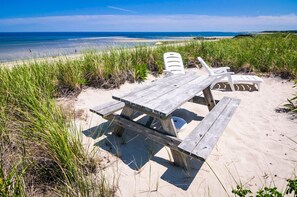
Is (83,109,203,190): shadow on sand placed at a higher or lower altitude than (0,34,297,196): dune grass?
lower

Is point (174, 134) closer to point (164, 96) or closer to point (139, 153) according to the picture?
point (164, 96)

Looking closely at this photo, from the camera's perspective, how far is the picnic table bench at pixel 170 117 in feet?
6.83

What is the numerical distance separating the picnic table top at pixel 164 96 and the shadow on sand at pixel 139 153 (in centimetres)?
53

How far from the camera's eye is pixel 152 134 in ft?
8.21

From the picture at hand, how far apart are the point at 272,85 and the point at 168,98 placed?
15.1 feet

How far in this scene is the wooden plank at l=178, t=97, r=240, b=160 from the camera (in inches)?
75.9

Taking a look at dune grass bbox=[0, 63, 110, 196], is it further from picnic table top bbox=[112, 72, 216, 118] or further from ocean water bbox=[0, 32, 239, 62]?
ocean water bbox=[0, 32, 239, 62]

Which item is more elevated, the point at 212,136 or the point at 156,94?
the point at 156,94

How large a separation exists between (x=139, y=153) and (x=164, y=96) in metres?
0.87

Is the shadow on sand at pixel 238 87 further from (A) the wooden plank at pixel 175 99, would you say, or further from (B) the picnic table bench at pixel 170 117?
(A) the wooden plank at pixel 175 99

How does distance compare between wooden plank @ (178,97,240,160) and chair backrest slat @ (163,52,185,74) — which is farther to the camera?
chair backrest slat @ (163,52,185,74)

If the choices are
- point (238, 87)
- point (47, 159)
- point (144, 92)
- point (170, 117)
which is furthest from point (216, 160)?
point (238, 87)

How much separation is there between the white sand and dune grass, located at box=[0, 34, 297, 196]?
1.21 feet

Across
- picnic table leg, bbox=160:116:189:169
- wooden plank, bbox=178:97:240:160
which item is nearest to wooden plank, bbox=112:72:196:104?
picnic table leg, bbox=160:116:189:169
